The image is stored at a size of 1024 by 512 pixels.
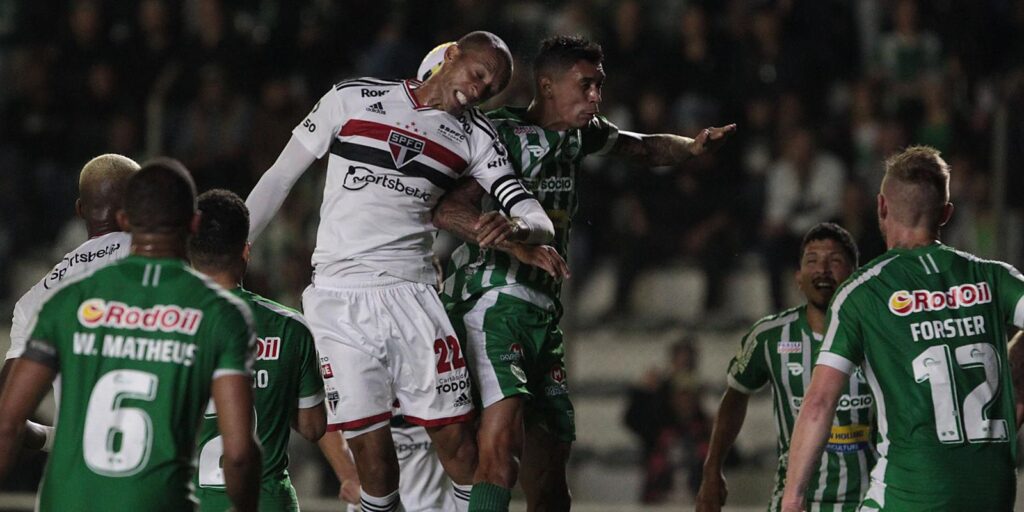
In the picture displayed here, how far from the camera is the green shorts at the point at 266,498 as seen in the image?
5.34 meters

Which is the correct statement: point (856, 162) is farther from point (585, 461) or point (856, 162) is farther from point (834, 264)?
point (834, 264)

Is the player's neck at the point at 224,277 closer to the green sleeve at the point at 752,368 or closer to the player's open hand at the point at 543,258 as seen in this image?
the player's open hand at the point at 543,258

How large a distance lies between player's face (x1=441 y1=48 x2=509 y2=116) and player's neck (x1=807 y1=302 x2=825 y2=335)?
1.89 meters

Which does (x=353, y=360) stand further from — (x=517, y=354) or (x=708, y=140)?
(x=708, y=140)

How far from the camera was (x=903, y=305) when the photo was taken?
4.96 metres

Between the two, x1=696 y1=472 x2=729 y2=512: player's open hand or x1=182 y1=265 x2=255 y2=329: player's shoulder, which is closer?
x1=182 y1=265 x2=255 y2=329: player's shoulder

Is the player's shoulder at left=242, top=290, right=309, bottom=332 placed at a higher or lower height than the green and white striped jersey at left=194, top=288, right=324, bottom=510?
higher

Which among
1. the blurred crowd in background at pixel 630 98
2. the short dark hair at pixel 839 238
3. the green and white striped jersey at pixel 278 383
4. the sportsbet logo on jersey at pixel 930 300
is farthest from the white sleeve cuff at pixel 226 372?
the blurred crowd in background at pixel 630 98

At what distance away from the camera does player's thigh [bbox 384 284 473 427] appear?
19.9 ft

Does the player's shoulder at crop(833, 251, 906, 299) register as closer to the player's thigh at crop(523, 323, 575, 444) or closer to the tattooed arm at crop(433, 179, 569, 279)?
the tattooed arm at crop(433, 179, 569, 279)

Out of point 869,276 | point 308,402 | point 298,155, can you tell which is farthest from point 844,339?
point 298,155

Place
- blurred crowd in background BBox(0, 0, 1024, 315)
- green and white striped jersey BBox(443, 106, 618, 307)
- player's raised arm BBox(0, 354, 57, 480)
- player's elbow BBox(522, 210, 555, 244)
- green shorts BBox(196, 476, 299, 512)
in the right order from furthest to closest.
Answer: blurred crowd in background BBox(0, 0, 1024, 315) → green and white striped jersey BBox(443, 106, 618, 307) → player's elbow BBox(522, 210, 555, 244) → green shorts BBox(196, 476, 299, 512) → player's raised arm BBox(0, 354, 57, 480)

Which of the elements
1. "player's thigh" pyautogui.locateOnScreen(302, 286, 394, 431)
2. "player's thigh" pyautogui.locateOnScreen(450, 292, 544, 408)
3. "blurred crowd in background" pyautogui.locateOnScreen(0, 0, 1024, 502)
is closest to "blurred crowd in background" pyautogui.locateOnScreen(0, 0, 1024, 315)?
"blurred crowd in background" pyautogui.locateOnScreen(0, 0, 1024, 502)

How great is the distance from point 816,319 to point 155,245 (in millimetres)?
3645
